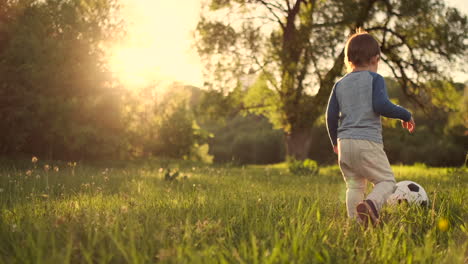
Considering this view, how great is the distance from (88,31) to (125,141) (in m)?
3.88

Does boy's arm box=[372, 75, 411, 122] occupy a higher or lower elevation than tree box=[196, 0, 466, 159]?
lower

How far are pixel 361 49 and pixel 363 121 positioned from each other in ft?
2.48

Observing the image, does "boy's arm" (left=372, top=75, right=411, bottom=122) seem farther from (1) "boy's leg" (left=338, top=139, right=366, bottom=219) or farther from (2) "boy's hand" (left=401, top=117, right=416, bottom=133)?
(1) "boy's leg" (left=338, top=139, right=366, bottom=219)

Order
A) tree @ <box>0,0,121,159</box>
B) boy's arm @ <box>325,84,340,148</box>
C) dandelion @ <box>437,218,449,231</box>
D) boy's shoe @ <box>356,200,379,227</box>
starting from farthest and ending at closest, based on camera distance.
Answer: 1. tree @ <box>0,0,121,159</box>
2. boy's arm @ <box>325,84,340,148</box>
3. boy's shoe @ <box>356,200,379,227</box>
4. dandelion @ <box>437,218,449,231</box>

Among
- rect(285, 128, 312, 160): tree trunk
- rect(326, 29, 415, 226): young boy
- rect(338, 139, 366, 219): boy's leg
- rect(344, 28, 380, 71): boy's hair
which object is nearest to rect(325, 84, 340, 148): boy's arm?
rect(326, 29, 415, 226): young boy

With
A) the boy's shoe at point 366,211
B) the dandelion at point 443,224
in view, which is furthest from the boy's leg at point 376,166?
the dandelion at point 443,224

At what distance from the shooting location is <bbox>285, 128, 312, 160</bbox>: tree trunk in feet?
59.1

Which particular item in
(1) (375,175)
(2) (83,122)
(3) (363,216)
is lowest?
(3) (363,216)

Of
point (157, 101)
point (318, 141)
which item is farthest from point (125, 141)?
point (318, 141)

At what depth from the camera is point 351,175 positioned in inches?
148

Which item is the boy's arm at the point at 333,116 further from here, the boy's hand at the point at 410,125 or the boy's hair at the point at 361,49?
the boy's hand at the point at 410,125

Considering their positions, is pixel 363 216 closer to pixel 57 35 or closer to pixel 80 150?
pixel 80 150

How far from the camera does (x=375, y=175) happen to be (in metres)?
3.53

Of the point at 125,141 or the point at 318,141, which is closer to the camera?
the point at 125,141
